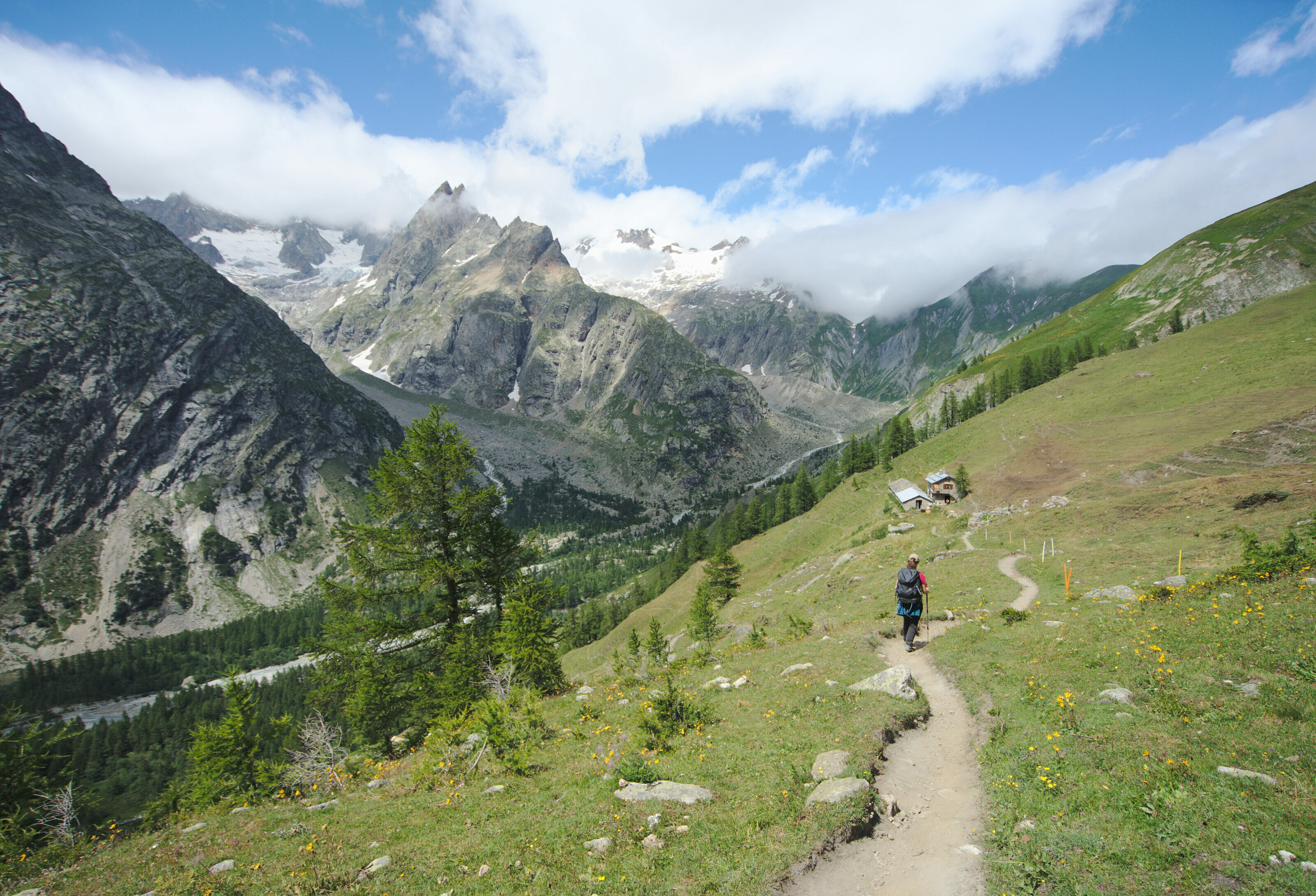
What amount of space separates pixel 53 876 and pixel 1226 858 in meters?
19.3

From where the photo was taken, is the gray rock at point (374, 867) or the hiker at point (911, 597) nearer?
the gray rock at point (374, 867)

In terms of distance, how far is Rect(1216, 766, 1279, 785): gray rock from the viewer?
24.7ft

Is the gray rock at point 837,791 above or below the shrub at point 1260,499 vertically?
above

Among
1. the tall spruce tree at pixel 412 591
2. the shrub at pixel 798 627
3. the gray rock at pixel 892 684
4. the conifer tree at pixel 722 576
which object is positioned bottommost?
the conifer tree at pixel 722 576

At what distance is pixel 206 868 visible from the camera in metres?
9.39

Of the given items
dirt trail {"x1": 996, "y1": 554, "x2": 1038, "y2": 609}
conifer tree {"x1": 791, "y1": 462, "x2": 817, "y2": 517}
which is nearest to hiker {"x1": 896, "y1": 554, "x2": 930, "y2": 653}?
dirt trail {"x1": 996, "y1": 554, "x2": 1038, "y2": 609}

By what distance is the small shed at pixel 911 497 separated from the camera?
258ft

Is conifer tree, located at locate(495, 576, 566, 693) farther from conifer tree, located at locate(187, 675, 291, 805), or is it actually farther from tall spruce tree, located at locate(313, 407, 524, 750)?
conifer tree, located at locate(187, 675, 291, 805)

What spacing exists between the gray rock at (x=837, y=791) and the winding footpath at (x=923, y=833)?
622mm

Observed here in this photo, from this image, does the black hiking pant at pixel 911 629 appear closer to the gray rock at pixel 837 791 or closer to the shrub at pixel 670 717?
the shrub at pixel 670 717

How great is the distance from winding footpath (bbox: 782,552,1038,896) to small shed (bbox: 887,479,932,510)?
2838 inches

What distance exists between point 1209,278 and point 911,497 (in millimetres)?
160429

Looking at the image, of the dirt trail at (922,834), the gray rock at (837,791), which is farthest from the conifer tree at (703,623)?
the gray rock at (837,791)

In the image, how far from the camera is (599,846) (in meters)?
8.76
